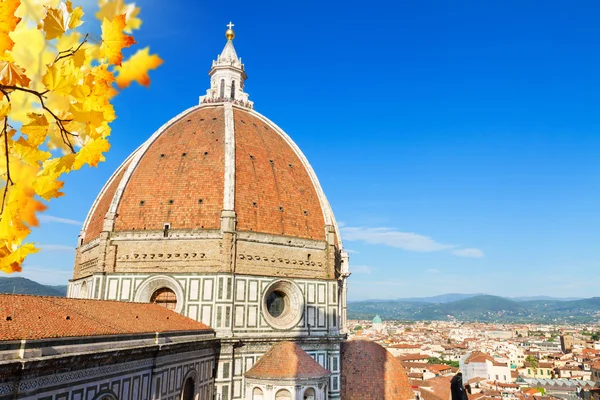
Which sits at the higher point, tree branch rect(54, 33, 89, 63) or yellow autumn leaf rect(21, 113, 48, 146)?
tree branch rect(54, 33, 89, 63)

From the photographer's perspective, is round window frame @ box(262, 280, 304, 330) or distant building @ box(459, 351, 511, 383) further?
distant building @ box(459, 351, 511, 383)

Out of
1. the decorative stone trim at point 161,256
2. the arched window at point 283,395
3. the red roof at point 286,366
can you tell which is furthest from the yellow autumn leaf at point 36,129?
the decorative stone trim at point 161,256

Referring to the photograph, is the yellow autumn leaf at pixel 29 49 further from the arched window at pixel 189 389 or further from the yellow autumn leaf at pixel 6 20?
the arched window at pixel 189 389

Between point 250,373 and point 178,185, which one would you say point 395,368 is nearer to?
point 250,373

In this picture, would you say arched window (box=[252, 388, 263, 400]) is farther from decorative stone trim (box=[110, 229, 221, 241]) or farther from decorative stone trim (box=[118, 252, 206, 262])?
decorative stone trim (box=[110, 229, 221, 241])

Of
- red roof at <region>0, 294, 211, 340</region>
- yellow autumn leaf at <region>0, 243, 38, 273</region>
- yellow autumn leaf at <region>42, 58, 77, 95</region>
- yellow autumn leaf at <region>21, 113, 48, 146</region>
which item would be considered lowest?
red roof at <region>0, 294, 211, 340</region>

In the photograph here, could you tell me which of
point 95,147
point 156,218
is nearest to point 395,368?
point 156,218

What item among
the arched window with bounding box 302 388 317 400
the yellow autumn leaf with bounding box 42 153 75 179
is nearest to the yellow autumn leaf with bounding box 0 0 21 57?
the yellow autumn leaf with bounding box 42 153 75 179
